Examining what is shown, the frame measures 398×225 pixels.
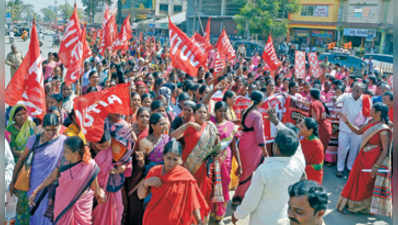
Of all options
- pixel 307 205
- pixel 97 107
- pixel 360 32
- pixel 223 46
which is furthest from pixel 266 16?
pixel 307 205

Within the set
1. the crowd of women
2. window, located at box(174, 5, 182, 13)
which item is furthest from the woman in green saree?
window, located at box(174, 5, 182, 13)

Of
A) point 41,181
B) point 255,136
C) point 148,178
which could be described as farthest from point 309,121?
point 41,181

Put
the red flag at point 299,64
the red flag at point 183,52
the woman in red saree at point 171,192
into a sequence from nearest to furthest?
the woman in red saree at point 171,192, the red flag at point 183,52, the red flag at point 299,64

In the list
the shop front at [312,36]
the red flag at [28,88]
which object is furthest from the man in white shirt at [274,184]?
the shop front at [312,36]

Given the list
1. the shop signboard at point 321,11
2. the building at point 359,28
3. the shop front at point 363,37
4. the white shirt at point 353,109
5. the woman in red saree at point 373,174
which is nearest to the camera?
the woman in red saree at point 373,174

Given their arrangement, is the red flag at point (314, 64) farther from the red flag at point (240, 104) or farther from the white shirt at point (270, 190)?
the white shirt at point (270, 190)

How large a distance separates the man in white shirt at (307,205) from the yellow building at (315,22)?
35.5 m

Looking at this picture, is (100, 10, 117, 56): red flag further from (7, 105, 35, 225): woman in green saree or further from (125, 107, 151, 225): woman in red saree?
(125, 107, 151, 225): woman in red saree

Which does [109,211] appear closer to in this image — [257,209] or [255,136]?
[257,209]

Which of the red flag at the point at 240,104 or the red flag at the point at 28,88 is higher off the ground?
the red flag at the point at 28,88

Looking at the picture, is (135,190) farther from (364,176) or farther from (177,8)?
(177,8)

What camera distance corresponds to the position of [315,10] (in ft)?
120

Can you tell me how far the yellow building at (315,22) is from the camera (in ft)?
117

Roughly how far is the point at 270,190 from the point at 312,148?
1563mm
